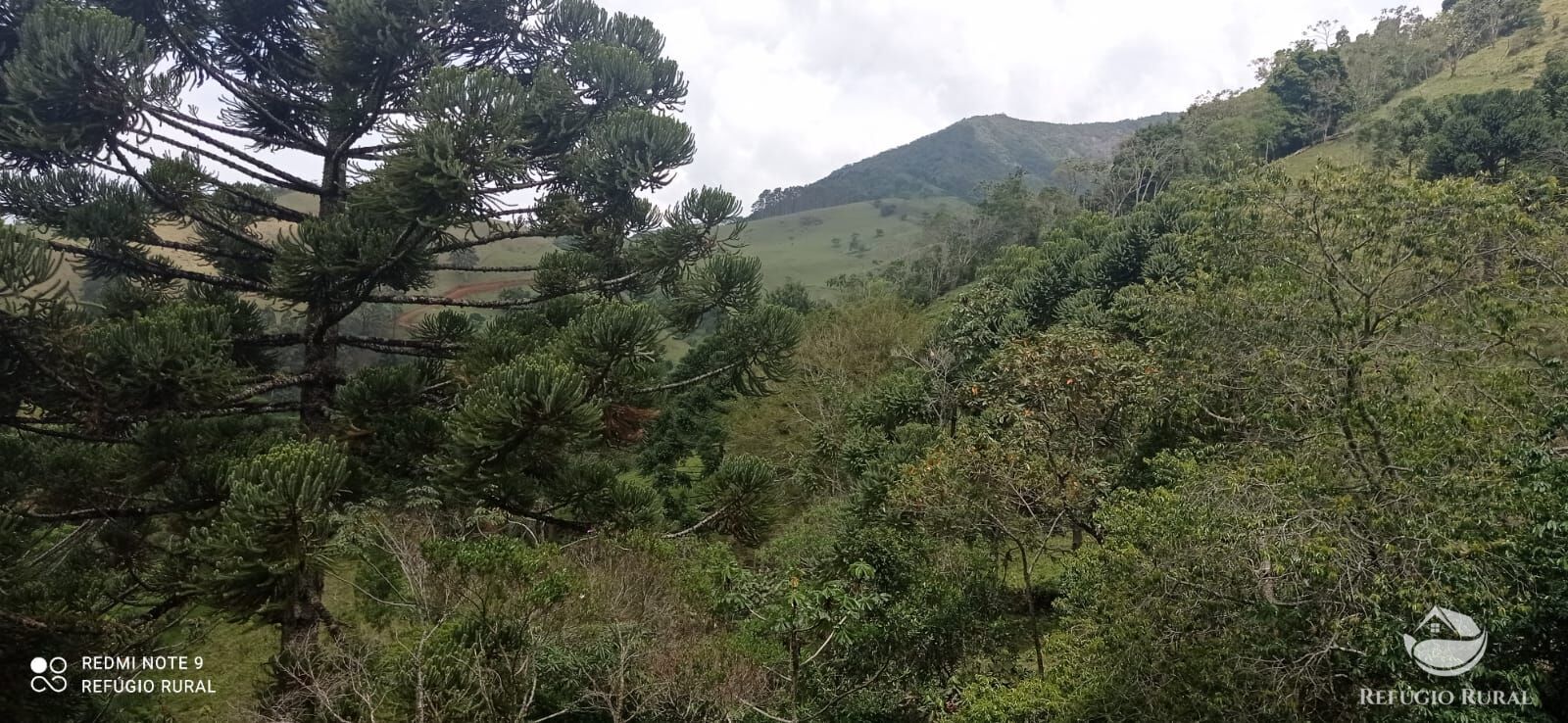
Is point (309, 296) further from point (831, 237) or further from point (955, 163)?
point (955, 163)

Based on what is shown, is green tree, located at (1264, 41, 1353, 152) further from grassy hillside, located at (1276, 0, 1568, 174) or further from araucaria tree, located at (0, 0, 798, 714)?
araucaria tree, located at (0, 0, 798, 714)

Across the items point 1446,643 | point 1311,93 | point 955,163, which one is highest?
point 955,163

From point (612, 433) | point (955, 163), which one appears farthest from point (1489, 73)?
point (955, 163)

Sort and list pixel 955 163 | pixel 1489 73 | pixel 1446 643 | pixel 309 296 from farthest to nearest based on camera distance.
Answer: pixel 955 163, pixel 1489 73, pixel 309 296, pixel 1446 643

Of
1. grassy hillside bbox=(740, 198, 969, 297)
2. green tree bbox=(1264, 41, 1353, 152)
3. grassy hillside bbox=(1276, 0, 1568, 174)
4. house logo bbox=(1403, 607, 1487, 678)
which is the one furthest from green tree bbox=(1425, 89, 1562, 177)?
grassy hillside bbox=(740, 198, 969, 297)

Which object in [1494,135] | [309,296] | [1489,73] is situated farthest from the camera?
[1489,73]

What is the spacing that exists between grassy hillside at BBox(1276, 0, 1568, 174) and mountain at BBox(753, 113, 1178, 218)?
278 feet

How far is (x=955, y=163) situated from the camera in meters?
168

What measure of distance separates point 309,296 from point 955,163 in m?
173

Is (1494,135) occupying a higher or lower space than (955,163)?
lower

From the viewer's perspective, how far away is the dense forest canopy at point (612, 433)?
5.66 meters

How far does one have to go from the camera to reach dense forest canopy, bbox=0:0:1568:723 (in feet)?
18.6

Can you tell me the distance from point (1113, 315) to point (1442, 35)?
4898cm

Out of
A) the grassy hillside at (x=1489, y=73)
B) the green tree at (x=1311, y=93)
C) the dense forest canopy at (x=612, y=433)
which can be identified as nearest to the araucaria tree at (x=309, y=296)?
the dense forest canopy at (x=612, y=433)
